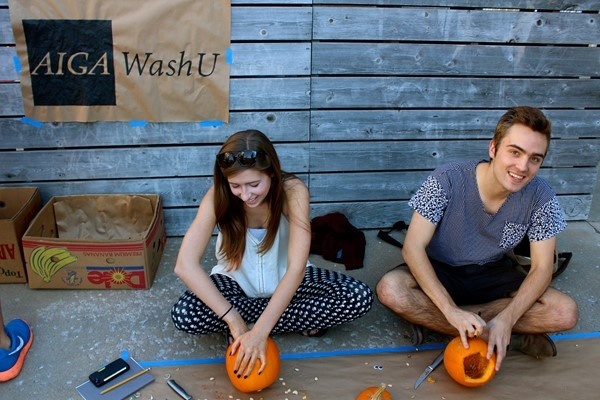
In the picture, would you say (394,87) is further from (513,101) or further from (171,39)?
(171,39)

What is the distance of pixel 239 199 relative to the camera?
240 centimetres

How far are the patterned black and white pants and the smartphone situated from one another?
0.28 metres

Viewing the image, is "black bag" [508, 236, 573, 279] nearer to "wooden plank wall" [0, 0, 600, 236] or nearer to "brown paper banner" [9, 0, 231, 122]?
"wooden plank wall" [0, 0, 600, 236]

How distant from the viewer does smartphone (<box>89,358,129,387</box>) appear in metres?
2.23

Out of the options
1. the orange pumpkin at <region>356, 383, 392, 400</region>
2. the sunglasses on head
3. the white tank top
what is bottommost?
the orange pumpkin at <region>356, 383, 392, 400</region>

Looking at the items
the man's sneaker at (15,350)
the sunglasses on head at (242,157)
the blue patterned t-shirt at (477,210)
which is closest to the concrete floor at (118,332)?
the man's sneaker at (15,350)

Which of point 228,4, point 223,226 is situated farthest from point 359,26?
point 223,226

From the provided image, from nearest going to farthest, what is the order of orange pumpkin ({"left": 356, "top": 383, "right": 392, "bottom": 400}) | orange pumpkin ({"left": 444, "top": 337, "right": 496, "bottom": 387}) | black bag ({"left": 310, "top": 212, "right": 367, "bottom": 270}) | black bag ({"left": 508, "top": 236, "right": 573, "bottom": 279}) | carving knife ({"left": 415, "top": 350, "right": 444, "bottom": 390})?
1. orange pumpkin ({"left": 356, "top": 383, "right": 392, "bottom": 400})
2. orange pumpkin ({"left": 444, "top": 337, "right": 496, "bottom": 387})
3. carving knife ({"left": 415, "top": 350, "right": 444, "bottom": 390})
4. black bag ({"left": 508, "top": 236, "right": 573, "bottom": 279})
5. black bag ({"left": 310, "top": 212, "right": 367, "bottom": 270})

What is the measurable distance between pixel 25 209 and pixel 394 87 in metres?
2.26

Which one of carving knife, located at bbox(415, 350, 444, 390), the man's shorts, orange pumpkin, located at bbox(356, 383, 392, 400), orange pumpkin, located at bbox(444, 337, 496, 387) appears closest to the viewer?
orange pumpkin, located at bbox(356, 383, 392, 400)

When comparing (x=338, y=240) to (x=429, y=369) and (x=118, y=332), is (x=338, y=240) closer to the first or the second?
(x=429, y=369)

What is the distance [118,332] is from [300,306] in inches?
35.6

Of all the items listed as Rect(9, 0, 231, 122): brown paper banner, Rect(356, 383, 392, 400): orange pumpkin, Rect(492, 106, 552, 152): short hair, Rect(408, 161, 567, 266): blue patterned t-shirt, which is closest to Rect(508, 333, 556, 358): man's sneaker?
Rect(408, 161, 567, 266): blue patterned t-shirt

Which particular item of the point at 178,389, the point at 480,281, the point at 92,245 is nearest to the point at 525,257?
the point at 480,281
